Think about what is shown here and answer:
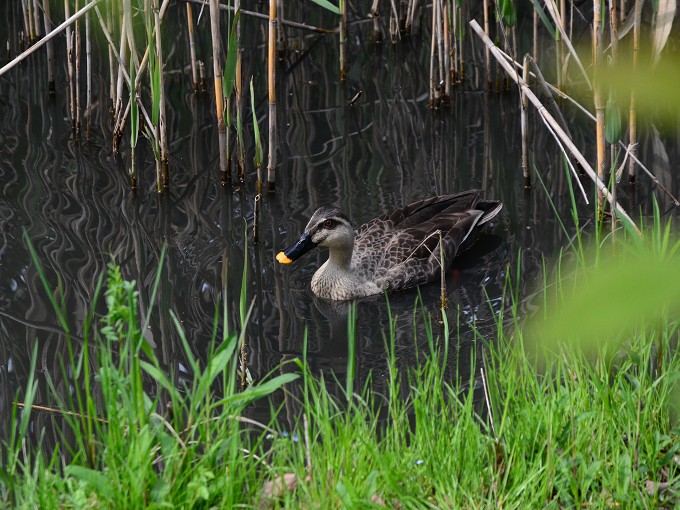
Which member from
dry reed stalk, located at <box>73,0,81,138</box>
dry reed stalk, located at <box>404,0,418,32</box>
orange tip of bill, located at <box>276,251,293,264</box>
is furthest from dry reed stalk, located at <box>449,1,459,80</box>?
dry reed stalk, located at <box>73,0,81,138</box>

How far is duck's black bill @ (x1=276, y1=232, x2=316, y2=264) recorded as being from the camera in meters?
5.51

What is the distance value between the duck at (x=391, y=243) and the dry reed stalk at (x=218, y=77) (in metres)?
0.85

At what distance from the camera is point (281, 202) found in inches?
250

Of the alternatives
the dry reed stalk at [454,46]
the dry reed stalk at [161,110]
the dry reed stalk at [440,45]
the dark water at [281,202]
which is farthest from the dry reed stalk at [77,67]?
the dry reed stalk at [454,46]

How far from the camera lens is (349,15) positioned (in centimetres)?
995

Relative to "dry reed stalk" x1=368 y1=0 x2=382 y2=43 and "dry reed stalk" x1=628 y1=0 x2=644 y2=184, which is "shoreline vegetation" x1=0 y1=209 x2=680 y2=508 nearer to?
"dry reed stalk" x1=628 y1=0 x2=644 y2=184

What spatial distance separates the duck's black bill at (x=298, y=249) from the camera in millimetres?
5508

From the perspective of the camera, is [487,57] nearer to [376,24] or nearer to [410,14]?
[410,14]

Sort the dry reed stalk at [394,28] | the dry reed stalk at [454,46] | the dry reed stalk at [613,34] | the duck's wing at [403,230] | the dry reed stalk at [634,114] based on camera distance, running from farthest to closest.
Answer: the dry reed stalk at [394,28] < the dry reed stalk at [454,46] < the duck's wing at [403,230] < the dry reed stalk at [634,114] < the dry reed stalk at [613,34]

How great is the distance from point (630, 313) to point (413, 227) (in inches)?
204

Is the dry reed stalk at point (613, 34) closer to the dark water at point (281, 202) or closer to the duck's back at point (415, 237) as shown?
the dark water at point (281, 202)

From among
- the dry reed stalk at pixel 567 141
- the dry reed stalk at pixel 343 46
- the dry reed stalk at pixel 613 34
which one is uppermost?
Result: the dry reed stalk at pixel 343 46

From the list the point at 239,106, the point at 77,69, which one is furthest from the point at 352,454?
the point at 77,69

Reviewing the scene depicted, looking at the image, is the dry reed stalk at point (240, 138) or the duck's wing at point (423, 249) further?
the duck's wing at point (423, 249)
